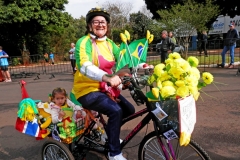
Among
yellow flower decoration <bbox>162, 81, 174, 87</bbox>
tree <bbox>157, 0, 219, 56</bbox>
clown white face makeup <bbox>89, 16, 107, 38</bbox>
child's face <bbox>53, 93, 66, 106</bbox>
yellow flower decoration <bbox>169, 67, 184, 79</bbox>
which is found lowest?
child's face <bbox>53, 93, 66, 106</bbox>

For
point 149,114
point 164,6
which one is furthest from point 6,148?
point 164,6

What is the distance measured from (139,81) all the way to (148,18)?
121 ft

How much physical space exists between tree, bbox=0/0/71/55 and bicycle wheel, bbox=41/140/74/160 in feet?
74.1

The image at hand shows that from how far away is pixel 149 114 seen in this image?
2.40 meters

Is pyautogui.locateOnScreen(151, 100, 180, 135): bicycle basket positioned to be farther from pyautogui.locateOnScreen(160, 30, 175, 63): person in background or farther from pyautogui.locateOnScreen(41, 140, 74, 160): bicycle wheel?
pyautogui.locateOnScreen(160, 30, 175, 63): person in background

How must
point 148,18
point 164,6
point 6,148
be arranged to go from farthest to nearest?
point 148,18, point 164,6, point 6,148

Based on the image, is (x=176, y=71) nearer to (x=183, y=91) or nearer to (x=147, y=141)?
(x=183, y=91)

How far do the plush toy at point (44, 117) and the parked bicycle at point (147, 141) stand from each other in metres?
0.18

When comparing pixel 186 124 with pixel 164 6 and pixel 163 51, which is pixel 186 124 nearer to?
pixel 163 51

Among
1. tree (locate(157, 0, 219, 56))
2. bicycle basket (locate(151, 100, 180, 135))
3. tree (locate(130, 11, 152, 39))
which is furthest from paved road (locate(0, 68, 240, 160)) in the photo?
tree (locate(130, 11, 152, 39))

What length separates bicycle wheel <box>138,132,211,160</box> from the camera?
2314mm

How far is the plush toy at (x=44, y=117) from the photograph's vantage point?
293 cm

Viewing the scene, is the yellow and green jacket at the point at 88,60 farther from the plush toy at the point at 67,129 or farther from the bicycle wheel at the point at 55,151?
the bicycle wheel at the point at 55,151

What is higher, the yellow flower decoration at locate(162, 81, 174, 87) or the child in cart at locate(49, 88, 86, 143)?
the yellow flower decoration at locate(162, 81, 174, 87)
